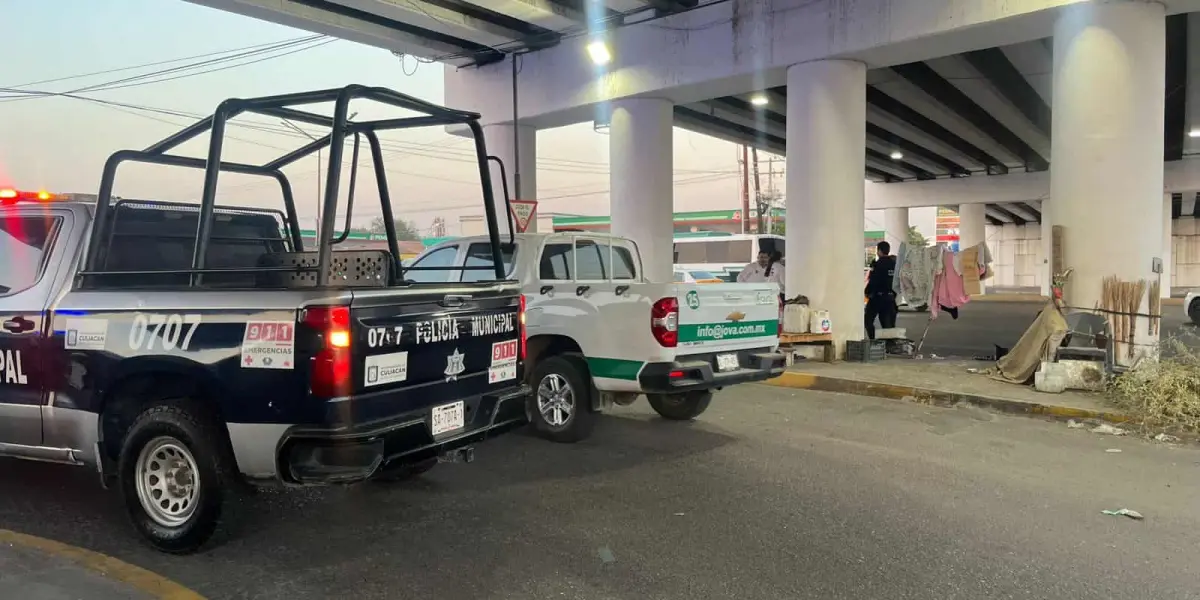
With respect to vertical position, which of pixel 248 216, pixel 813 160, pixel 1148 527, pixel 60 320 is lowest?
pixel 1148 527

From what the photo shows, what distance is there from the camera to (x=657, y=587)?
371cm

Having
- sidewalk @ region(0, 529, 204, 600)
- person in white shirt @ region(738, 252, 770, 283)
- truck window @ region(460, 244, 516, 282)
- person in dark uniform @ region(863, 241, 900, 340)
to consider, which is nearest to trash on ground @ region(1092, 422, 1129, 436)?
person in dark uniform @ region(863, 241, 900, 340)

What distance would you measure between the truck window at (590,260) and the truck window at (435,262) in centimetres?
121

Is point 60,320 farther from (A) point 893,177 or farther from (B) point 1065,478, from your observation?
(A) point 893,177

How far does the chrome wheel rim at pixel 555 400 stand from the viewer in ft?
22.0

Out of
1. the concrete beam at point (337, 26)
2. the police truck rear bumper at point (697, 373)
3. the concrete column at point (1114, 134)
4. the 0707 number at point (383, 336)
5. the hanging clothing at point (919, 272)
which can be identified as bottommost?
the police truck rear bumper at point (697, 373)

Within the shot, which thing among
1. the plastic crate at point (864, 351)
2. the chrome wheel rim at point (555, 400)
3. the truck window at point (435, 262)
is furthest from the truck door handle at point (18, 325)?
the plastic crate at point (864, 351)

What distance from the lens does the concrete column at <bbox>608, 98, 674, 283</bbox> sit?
1352cm

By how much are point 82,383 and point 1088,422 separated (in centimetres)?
840

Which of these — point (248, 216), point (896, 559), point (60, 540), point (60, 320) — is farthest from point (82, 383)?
point (896, 559)

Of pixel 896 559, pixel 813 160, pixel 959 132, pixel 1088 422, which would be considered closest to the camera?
pixel 896 559

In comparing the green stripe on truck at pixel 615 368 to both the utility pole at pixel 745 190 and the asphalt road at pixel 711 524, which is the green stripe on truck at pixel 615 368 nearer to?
the asphalt road at pixel 711 524

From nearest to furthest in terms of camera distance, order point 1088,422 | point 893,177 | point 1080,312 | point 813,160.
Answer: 1. point 1088,422
2. point 1080,312
3. point 813,160
4. point 893,177

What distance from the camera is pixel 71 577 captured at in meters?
3.61
